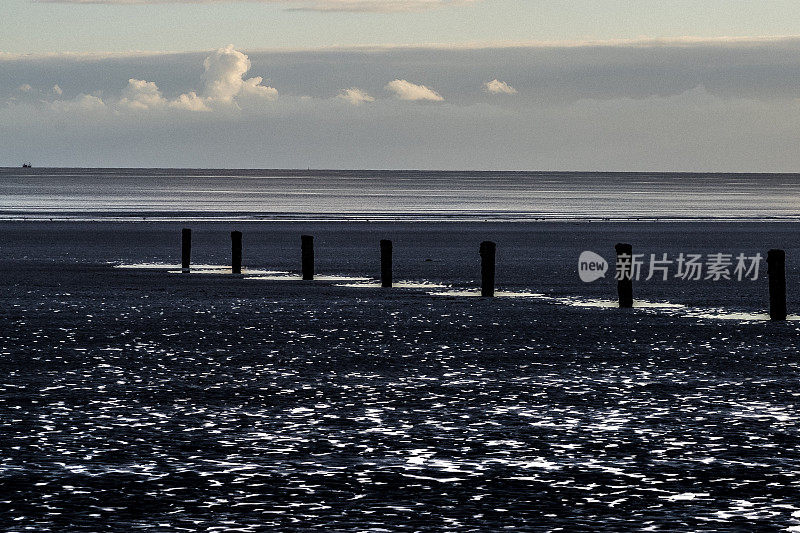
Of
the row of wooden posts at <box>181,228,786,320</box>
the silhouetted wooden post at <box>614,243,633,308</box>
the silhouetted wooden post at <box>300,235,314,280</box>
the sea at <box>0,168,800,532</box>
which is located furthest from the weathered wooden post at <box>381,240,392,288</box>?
the silhouetted wooden post at <box>614,243,633,308</box>

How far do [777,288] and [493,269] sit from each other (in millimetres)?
6684

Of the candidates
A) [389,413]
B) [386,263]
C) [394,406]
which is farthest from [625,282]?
[389,413]

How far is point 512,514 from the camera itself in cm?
827

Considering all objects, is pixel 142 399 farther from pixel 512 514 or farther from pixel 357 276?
pixel 357 276

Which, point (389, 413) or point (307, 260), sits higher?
point (307, 260)

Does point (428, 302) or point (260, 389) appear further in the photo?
point (428, 302)

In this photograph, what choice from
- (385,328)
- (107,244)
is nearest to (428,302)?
(385,328)

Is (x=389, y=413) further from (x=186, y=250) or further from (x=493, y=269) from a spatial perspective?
(x=186, y=250)

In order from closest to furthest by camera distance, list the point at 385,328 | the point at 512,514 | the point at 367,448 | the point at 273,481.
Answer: the point at 512,514
the point at 273,481
the point at 367,448
the point at 385,328

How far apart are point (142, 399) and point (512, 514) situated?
5721 mm

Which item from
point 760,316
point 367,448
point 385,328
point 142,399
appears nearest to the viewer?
point 367,448

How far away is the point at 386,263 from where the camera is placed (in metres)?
29.4

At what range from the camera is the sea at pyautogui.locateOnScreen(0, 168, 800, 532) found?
335 inches

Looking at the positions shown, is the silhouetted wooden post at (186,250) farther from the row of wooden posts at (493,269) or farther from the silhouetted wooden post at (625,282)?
the silhouetted wooden post at (625,282)
